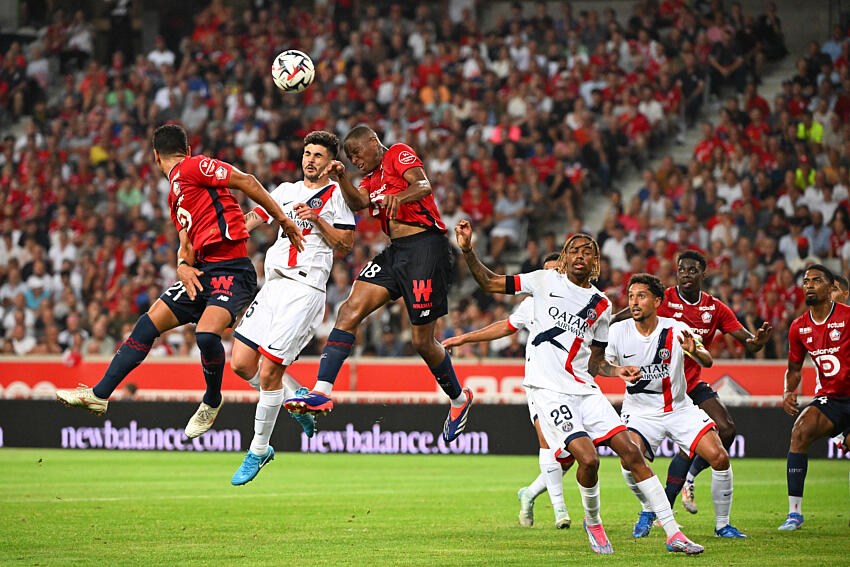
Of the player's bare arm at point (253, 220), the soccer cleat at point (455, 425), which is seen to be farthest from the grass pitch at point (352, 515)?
the player's bare arm at point (253, 220)

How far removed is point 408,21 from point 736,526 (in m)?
17.2

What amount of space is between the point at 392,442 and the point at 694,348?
9.19 metres

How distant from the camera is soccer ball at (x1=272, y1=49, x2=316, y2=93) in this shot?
9.84m

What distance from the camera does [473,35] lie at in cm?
2406

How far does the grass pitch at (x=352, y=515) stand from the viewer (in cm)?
841

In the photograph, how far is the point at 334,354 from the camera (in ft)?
30.7

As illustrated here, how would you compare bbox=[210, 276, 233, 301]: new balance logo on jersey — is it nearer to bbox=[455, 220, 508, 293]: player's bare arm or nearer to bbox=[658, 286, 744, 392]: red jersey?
bbox=[455, 220, 508, 293]: player's bare arm

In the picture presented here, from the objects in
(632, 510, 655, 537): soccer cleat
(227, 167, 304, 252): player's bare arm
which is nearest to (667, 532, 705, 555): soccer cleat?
(632, 510, 655, 537): soccer cleat

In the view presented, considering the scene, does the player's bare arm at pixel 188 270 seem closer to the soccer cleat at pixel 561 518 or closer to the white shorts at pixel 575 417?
the white shorts at pixel 575 417

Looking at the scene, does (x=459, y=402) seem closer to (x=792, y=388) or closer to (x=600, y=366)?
(x=600, y=366)

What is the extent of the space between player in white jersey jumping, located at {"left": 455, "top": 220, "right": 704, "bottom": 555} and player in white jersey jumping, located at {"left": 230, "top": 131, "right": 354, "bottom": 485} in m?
1.42

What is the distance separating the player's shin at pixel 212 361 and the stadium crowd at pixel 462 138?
9.20 m

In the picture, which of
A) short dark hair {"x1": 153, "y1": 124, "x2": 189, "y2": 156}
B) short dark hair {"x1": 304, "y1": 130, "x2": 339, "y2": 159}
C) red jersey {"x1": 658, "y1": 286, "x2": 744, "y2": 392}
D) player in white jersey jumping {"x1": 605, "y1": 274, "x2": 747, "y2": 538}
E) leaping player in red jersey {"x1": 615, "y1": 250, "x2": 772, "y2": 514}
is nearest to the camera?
short dark hair {"x1": 153, "y1": 124, "x2": 189, "y2": 156}

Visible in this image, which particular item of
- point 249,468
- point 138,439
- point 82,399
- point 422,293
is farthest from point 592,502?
point 138,439
